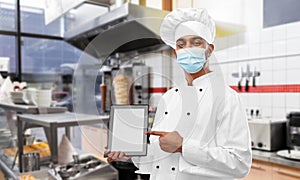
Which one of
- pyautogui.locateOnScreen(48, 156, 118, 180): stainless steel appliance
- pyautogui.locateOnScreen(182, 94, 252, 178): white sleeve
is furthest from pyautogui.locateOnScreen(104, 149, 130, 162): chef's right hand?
pyautogui.locateOnScreen(48, 156, 118, 180): stainless steel appliance

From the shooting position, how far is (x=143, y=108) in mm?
460

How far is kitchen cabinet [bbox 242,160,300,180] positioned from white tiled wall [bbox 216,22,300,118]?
393 millimetres

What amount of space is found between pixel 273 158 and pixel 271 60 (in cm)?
67

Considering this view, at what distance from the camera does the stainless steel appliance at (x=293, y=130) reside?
1.43m

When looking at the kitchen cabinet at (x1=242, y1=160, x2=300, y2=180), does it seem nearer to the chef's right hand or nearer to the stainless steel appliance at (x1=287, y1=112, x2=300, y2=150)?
the stainless steel appliance at (x1=287, y1=112, x2=300, y2=150)

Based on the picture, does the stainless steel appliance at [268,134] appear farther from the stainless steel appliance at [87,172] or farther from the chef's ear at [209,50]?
the chef's ear at [209,50]

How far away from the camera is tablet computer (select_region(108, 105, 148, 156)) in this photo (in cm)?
45

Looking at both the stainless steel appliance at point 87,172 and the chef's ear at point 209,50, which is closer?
the chef's ear at point 209,50

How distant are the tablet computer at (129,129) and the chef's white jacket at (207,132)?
23mm

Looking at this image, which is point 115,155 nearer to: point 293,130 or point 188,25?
point 188,25

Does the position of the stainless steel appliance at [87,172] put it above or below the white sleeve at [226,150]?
below

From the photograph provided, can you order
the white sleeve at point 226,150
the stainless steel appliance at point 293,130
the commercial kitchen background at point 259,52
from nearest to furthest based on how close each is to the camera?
A: the white sleeve at point 226,150, the stainless steel appliance at point 293,130, the commercial kitchen background at point 259,52


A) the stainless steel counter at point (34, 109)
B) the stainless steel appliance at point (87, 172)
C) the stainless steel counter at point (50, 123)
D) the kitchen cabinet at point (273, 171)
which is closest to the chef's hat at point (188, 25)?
the stainless steel counter at point (50, 123)

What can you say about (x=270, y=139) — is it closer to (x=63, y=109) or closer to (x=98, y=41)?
(x=63, y=109)
